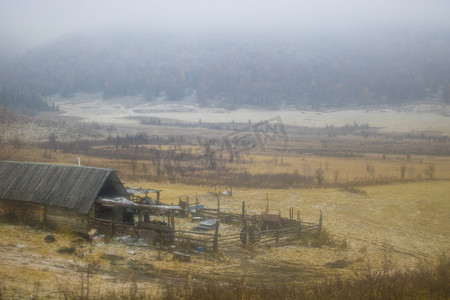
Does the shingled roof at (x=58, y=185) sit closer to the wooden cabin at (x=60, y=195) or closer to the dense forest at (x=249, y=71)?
the wooden cabin at (x=60, y=195)

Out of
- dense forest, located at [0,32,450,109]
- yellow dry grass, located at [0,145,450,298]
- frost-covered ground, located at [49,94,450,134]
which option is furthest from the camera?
dense forest, located at [0,32,450,109]

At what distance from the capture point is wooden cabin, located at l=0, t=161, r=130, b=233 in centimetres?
1591

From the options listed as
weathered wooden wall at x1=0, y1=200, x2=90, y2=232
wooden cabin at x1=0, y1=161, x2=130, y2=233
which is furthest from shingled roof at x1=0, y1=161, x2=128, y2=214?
weathered wooden wall at x1=0, y1=200, x2=90, y2=232

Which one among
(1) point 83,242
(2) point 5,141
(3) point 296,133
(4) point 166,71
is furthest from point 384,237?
(4) point 166,71

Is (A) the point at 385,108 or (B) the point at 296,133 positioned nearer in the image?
(B) the point at 296,133

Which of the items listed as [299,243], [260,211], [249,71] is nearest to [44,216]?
[299,243]

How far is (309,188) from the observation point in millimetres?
31406

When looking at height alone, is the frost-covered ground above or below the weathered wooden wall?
above

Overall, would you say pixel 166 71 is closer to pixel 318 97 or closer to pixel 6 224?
pixel 318 97

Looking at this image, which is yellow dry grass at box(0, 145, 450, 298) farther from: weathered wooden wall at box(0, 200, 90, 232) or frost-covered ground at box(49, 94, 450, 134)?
frost-covered ground at box(49, 94, 450, 134)

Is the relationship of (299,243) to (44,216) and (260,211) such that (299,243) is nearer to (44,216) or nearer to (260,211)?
(260,211)

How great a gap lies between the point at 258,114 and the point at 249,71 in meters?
52.2

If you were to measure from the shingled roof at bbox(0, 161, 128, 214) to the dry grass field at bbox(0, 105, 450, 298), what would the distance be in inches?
54.2

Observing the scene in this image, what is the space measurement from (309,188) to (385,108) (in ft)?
264
